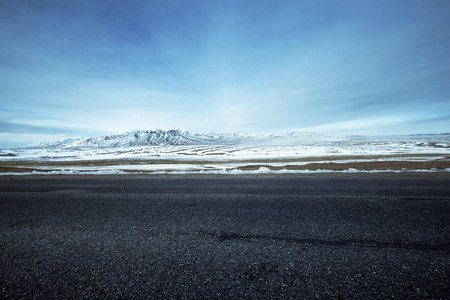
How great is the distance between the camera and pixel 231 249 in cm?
332

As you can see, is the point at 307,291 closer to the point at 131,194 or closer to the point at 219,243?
the point at 219,243

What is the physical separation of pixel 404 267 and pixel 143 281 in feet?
11.4

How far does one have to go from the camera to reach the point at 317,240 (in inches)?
139

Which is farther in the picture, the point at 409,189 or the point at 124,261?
the point at 409,189

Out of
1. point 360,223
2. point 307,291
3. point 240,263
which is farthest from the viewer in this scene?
point 360,223

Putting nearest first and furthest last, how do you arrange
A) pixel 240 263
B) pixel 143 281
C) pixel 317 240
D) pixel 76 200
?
pixel 143 281
pixel 240 263
pixel 317 240
pixel 76 200

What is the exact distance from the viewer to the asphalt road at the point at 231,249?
7.97ft

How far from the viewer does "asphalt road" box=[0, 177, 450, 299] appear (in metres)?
2.43

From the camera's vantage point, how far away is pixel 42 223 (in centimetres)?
465

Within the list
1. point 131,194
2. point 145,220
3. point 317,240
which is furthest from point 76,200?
point 317,240

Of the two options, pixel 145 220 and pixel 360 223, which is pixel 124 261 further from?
pixel 360 223

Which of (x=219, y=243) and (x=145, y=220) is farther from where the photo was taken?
(x=145, y=220)

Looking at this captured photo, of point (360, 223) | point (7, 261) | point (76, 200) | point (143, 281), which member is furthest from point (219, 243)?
point (76, 200)

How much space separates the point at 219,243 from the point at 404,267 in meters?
2.66
